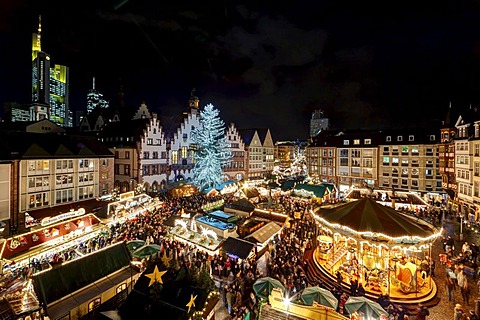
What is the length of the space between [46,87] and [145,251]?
384ft

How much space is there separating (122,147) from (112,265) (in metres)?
27.8

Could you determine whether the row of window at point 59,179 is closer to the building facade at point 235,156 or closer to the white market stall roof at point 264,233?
the white market stall roof at point 264,233

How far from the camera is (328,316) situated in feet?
31.9

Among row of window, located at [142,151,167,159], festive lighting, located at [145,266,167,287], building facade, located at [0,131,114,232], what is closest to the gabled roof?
row of window, located at [142,151,167,159]

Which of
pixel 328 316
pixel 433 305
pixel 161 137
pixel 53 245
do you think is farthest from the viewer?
pixel 161 137

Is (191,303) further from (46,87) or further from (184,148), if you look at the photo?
(46,87)

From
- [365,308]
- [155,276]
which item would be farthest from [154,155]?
[365,308]

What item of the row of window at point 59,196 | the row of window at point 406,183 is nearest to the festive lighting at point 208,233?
the row of window at point 59,196

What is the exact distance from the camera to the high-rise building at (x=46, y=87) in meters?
70.2

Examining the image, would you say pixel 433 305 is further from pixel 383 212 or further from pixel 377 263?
pixel 383 212

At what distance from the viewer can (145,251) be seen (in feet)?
50.3

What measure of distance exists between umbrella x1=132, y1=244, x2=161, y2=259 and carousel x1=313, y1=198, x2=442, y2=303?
11.2m

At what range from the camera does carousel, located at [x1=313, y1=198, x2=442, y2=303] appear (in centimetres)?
1321

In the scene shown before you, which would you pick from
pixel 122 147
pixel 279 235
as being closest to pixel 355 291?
pixel 279 235
